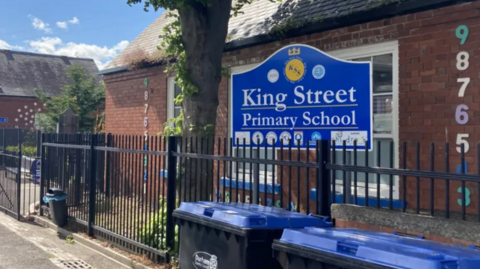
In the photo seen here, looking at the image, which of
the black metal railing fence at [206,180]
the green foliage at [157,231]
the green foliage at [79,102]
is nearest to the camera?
the black metal railing fence at [206,180]

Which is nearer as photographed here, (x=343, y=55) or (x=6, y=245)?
(x=343, y=55)

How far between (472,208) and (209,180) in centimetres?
315

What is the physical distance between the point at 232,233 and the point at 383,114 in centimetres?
379

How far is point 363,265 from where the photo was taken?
256cm

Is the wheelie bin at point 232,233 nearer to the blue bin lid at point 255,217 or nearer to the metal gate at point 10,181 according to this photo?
the blue bin lid at point 255,217

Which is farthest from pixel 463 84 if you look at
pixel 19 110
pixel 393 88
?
pixel 19 110

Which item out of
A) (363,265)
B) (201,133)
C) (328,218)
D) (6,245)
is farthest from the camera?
(6,245)

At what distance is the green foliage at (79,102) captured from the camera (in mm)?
21734

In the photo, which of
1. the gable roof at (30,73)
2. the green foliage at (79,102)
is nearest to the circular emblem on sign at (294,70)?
the green foliage at (79,102)

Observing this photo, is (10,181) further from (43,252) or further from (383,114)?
(383,114)

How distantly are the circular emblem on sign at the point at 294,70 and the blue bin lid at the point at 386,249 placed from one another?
8.71 feet

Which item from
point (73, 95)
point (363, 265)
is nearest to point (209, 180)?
point (363, 265)

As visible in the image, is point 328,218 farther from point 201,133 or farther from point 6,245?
point 6,245

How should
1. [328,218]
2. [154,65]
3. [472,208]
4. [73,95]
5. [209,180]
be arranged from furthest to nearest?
1. [73,95]
2. [154,65]
3. [209,180]
4. [472,208]
5. [328,218]
